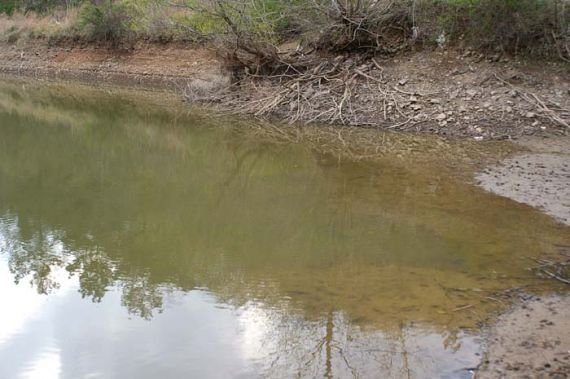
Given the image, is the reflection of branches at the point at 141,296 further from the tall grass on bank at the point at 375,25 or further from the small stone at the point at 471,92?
the tall grass on bank at the point at 375,25

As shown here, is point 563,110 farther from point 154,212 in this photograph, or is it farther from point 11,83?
point 11,83

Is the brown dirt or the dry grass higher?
the dry grass

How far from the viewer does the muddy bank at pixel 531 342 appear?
4316 mm

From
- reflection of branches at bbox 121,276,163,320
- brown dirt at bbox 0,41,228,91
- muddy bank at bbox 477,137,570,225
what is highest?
reflection of branches at bbox 121,276,163,320

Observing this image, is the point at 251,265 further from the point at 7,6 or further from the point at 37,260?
the point at 7,6

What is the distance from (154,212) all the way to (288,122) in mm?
7250

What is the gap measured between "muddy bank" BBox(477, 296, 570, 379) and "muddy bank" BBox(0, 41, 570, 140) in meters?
7.78

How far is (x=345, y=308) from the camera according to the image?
5.36 meters

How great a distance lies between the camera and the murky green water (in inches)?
186

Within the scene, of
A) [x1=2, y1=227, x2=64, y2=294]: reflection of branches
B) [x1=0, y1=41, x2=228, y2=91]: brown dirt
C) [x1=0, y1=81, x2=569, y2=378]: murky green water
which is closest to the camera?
[x1=0, y1=81, x2=569, y2=378]: murky green water

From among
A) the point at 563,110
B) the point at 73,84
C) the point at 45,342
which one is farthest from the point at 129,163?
the point at 73,84

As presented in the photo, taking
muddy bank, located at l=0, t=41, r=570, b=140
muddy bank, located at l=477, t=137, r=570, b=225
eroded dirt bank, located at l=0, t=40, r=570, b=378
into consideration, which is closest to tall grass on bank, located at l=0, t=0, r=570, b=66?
muddy bank, located at l=0, t=41, r=570, b=140

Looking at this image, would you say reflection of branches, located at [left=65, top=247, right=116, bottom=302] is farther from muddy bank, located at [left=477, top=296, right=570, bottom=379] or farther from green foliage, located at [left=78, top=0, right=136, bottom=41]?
green foliage, located at [left=78, top=0, right=136, bottom=41]

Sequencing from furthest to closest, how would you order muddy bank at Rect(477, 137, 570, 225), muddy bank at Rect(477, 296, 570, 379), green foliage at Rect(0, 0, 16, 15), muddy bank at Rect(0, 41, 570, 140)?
green foliage at Rect(0, 0, 16, 15), muddy bank at Rect(0, 41, 570, 140), muddy bank at Rect(477, 137, 570, 225), muddy bank at Rect(477, 296, 570, 379)
